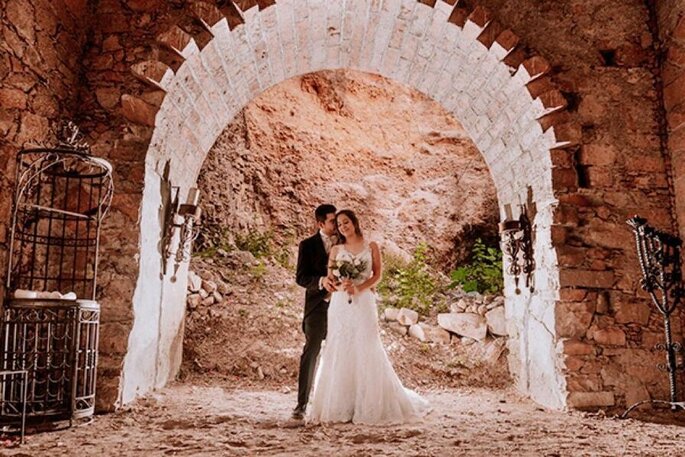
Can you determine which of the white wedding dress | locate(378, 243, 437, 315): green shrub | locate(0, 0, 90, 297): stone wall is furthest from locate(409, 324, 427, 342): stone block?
locate(0, 0, 90, 297): stone wall

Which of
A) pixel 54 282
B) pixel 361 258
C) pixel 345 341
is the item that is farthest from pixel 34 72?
pixel 345 341

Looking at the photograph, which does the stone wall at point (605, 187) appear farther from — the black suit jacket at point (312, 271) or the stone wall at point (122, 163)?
the stone wall at point (122, 163)

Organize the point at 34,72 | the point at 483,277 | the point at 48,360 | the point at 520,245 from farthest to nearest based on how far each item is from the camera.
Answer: the point at 483,277, the point at 520,245, the point at 34,72, the point at 48,360

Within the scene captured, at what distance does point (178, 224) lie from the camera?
4.11m

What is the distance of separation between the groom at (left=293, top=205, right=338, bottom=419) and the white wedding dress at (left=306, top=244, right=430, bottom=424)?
6cm

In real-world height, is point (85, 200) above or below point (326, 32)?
below

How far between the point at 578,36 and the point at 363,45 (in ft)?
5.98

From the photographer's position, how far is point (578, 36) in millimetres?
3896

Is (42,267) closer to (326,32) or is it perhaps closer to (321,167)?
(326,32)

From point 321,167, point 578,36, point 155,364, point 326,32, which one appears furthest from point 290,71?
point 321,167

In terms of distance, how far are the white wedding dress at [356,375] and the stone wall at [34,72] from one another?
2062 millimetres

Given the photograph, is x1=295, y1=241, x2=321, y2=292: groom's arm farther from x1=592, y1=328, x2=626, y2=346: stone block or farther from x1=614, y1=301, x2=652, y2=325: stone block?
x1=614, y1=301, x2=652, y2=325: stone block

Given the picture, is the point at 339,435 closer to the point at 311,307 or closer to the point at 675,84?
the point at 311,307

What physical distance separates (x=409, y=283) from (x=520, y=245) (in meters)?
2.52
